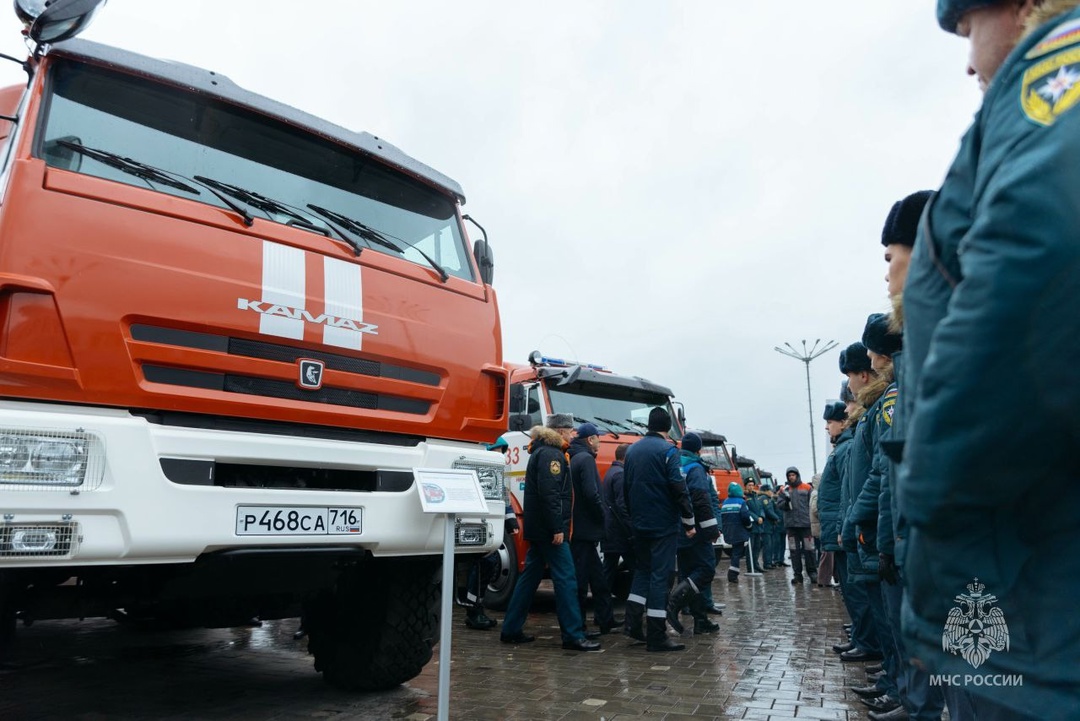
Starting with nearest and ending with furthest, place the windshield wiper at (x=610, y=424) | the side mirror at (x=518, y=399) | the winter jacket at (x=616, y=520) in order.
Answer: the winter jacket at (x=616, y=520), the side mirror at (x=518, y=399), the windshield wiper at (x=610, y=424)

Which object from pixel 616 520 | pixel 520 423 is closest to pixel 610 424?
pixel 616 520

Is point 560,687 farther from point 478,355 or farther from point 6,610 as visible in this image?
point 6,610

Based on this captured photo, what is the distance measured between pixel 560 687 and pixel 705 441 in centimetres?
972

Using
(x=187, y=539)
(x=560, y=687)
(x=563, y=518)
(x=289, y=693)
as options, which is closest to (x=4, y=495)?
(x=187, y=539)

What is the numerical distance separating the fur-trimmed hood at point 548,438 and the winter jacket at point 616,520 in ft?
3.40

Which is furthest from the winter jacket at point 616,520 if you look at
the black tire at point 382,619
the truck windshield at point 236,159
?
the truck windshield at point 236,159

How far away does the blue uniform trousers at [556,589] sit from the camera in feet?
19.6

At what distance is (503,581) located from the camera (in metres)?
7.89

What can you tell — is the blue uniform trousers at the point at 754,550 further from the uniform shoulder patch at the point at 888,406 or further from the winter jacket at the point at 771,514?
the uniform shoulder patch at the point at 888,406

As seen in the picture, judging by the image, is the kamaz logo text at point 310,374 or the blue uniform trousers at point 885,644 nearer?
the kamaz logo text at point 310,374

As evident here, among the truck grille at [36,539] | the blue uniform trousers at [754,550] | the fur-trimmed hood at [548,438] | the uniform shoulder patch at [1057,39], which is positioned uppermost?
the uniform shoulder patch at [1057,39]

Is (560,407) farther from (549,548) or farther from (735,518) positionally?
(735,518)

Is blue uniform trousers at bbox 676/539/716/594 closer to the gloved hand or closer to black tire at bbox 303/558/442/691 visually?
black tire at bbox 303/558/442/691

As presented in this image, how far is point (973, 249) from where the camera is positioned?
1.06 m
